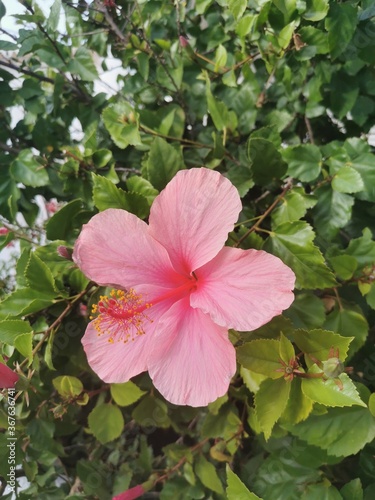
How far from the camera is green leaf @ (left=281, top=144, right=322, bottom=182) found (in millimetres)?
826

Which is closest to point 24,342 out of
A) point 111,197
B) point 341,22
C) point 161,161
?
point 111,197

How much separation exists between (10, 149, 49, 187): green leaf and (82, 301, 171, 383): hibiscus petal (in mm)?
479

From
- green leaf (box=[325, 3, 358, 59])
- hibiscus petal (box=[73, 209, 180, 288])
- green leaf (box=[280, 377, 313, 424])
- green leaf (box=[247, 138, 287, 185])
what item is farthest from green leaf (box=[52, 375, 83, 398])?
green leaf (box=[325, 3, 358, 59])

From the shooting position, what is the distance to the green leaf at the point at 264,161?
2.48 ft

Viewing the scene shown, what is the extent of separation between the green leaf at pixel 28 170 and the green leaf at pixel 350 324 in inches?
25.9

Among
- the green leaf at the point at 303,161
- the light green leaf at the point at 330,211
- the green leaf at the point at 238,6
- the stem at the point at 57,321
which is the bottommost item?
the stem at the point at 57,321

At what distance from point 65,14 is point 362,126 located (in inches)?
29.7

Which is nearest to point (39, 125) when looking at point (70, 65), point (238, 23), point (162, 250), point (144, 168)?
point (70, 65)

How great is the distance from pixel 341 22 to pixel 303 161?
0.24 meters

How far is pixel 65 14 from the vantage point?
107 centimetres

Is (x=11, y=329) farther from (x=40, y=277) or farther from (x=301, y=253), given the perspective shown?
(x=301, y=253)

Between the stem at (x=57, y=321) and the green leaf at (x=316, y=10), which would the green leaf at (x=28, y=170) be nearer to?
the stem at (x=57, y=321)

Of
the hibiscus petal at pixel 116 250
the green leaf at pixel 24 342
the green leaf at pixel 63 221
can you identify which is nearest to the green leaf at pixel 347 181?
the hibiscus petal at pixel 116 250

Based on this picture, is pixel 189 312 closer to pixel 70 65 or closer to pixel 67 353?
pixel 67 353
